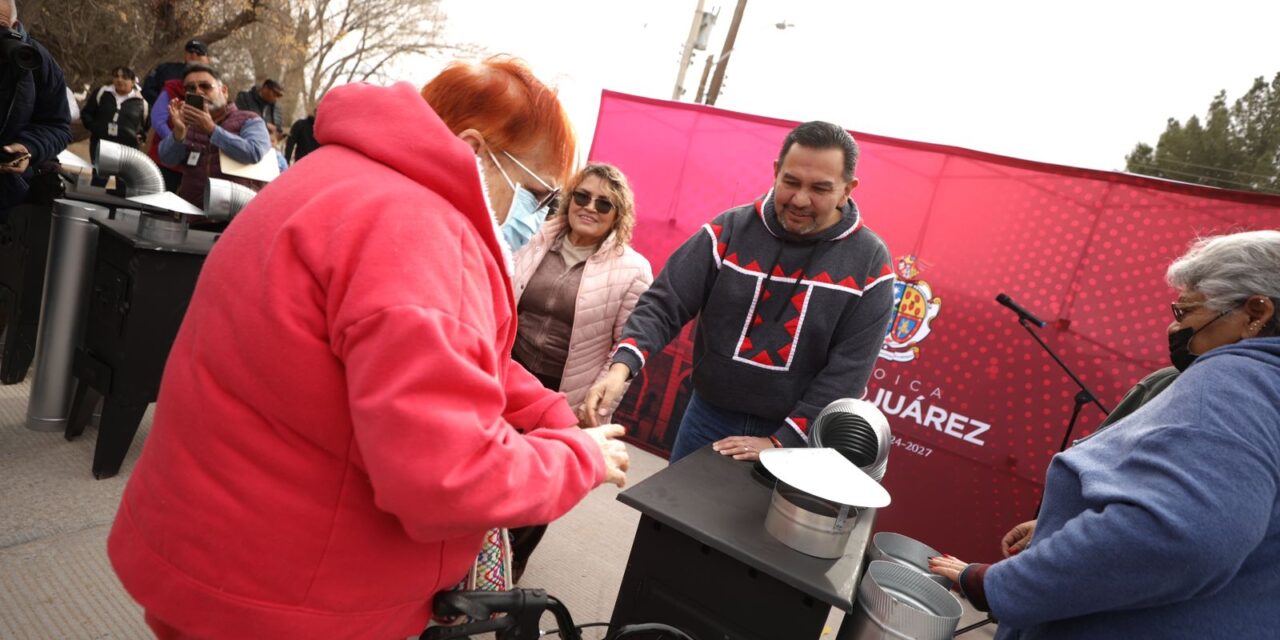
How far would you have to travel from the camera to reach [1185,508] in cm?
113

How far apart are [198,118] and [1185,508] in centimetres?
463

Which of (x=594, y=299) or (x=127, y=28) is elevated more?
(x=127, y=28)

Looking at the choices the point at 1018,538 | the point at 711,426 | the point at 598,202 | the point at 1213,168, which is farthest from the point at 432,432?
the point at 1213,168

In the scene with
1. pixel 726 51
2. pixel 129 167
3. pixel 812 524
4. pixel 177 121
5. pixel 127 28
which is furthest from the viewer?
pixel 127 28

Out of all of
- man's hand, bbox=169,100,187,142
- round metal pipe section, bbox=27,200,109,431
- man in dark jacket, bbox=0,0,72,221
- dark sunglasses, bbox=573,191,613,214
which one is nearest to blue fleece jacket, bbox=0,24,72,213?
man in dark jacket, bbox=0,0,72,221

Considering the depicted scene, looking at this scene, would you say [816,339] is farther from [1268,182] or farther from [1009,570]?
[1268,182]

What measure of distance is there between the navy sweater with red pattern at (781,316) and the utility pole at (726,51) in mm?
11758

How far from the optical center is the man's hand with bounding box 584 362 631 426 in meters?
1.97

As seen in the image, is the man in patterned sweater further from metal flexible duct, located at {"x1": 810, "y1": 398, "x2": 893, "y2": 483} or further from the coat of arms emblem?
the coat of arms emblem

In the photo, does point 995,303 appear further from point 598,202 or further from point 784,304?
point 598,202

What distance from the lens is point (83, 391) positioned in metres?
3.04

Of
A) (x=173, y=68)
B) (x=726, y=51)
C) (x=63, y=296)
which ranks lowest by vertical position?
(x=63, y=296)

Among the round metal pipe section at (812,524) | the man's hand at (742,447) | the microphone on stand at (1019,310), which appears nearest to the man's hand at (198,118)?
the man's hand at (742,447)

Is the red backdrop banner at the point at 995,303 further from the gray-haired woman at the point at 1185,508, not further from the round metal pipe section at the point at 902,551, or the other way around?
the gray-haired woman at the point at 1185,508
